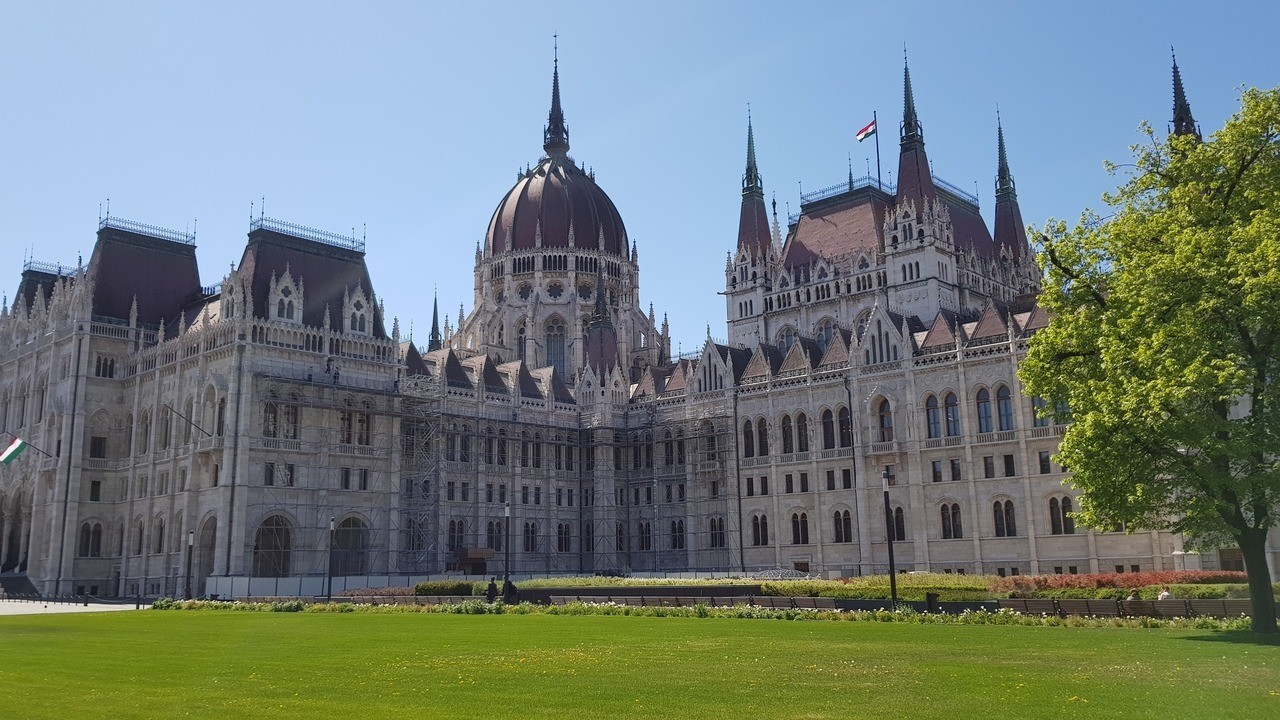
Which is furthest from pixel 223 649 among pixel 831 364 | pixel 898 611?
pixel 831 364

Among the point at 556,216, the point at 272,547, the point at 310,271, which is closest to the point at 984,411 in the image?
the point at 272,547

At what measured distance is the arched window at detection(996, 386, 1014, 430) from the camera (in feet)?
214

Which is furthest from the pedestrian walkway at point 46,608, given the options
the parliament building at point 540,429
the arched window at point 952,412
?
the arched window at point 952,412

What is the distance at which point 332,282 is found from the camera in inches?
2938

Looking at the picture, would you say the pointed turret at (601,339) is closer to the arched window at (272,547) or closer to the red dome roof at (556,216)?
the red dome roof at (556,216)

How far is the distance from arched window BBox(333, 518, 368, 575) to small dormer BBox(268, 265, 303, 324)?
12.6 meters

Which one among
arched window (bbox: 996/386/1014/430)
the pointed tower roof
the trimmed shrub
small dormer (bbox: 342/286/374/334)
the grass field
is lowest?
the grass field

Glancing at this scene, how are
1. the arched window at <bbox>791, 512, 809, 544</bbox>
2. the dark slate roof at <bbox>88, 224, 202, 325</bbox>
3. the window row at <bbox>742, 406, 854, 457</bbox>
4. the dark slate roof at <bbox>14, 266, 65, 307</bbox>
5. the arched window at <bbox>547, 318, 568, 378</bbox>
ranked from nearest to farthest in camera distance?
the window row at <bbox>742, 406, 854, 457</bbox>
the arched window at <bbox>791, 512, 809, 544</bbox>
the dark slate roof at <bbox>88, 224, 202, 325</bbox>
the dark slate roof at <bbox>14, 266, 65, 307</bbox>
the arched window at <bbox>547, 318, 568, 378</bbox>

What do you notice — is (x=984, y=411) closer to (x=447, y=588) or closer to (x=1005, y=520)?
(x=1005, y=520)

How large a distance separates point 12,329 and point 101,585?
22.4 m

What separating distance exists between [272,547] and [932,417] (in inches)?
1547

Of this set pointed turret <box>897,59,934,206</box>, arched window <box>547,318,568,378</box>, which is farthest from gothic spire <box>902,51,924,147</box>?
arched window <box>547,318,568,378</box>

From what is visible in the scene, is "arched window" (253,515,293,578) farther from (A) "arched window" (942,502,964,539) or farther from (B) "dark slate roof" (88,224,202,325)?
(A) "arched window" (942,502,964,539)

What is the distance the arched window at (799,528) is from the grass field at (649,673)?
143 ft
